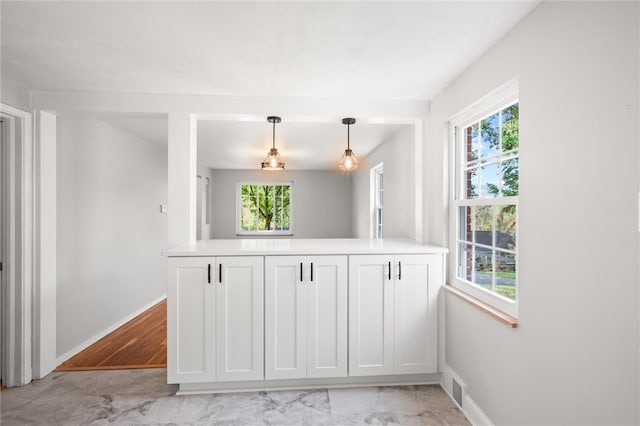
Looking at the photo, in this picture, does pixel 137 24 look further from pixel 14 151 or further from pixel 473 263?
pixel 473 263

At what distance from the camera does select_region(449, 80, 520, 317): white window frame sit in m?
1.79

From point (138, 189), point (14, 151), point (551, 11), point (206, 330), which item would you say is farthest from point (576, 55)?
point (138, 189)

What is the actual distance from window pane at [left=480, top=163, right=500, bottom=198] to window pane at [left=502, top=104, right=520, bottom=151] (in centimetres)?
15

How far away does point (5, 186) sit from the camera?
244 cm

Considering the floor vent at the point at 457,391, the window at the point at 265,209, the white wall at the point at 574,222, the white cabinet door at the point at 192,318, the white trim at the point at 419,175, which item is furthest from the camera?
the window at the point at 265,209

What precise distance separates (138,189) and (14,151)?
5.70 ft

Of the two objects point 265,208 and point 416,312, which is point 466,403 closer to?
point 416,312

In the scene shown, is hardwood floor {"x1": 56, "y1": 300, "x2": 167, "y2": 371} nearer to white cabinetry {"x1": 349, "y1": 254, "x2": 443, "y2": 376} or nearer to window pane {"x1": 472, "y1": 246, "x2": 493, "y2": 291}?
white cabinetry {"x1": 349, "y1": 254, "x2": 443, "y2": 376}

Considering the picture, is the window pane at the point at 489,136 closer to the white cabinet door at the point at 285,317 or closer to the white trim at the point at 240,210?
the white cabinet door at the point at 285,317

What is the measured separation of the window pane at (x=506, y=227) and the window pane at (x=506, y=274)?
0.17ft

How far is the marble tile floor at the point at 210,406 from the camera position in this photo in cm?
207

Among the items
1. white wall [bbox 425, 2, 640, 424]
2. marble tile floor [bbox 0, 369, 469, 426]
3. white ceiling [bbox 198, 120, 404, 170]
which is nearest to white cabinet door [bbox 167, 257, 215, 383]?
marble tile floor [bbox 0, 369, 469, 426]

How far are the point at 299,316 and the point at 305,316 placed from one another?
0.14 ft

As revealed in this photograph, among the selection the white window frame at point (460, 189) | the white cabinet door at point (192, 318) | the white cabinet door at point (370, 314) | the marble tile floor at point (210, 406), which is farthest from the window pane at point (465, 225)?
the white cabinet door at point (192, 318)
